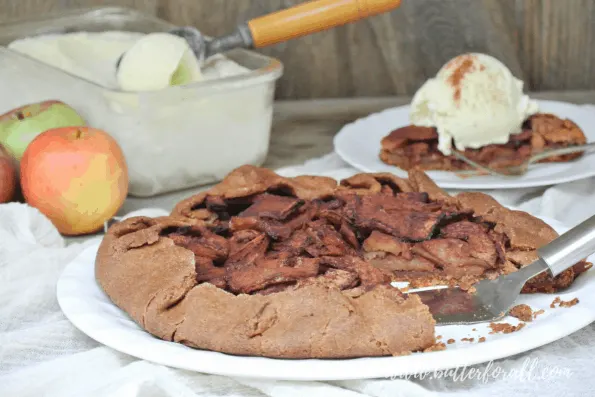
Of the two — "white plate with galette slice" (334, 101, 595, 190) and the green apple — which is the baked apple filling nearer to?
"white plate with galette slice" (334, 101, 595, 190)

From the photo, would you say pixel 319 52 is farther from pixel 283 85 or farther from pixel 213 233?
pixel 213 233

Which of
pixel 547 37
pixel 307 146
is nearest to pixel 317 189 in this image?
pixel 307 146

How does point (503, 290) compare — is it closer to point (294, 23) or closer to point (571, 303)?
point (571, 303)

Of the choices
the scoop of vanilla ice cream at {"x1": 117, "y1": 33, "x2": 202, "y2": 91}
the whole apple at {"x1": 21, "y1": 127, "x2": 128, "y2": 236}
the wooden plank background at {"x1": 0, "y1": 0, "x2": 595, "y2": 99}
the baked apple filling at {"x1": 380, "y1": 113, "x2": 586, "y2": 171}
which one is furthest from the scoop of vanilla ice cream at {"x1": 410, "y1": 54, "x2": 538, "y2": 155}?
the whole apple at {"x1": 21, "y1": 127, "x2": 128, "y2": 236}

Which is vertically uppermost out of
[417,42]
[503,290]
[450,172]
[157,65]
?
[157,65]

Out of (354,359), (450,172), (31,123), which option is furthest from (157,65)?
(354,359)
